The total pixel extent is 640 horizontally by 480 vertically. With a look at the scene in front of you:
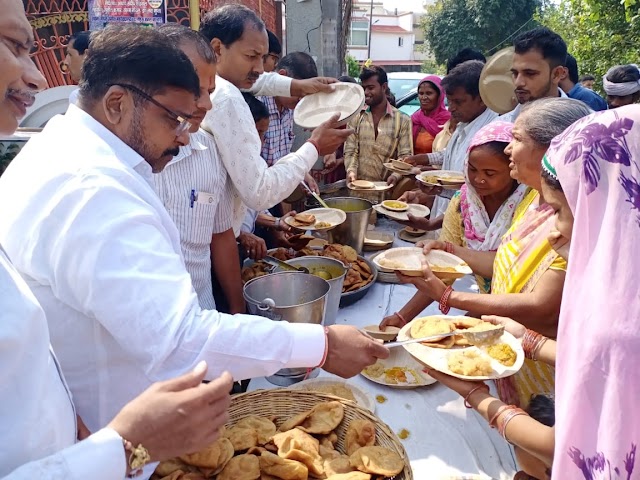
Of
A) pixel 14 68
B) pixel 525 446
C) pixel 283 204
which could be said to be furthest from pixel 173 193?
pixel 283 204

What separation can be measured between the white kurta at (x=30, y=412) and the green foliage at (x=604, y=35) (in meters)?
9.19

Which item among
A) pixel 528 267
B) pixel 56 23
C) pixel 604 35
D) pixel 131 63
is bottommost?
pixel 528 267

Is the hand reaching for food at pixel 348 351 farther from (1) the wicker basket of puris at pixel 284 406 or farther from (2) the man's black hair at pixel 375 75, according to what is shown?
(2) the man's black hair at pixel 375 75

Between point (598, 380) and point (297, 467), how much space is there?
2.71 ft

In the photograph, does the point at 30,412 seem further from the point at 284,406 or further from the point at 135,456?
the point at 284,406

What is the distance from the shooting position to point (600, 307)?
3.68 ft

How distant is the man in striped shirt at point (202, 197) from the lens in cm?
192

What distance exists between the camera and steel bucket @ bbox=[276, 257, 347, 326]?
2.17 m

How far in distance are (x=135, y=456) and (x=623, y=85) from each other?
6412 millimetres

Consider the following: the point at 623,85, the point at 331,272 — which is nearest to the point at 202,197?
the point at 331,272

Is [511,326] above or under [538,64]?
under

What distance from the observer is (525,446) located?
135 centimetres

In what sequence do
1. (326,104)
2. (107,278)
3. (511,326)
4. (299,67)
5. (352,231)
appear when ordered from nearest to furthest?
1. (107,278)
2. (511,326)
3. (352,231)
4. (326,104)
5. (299,67)

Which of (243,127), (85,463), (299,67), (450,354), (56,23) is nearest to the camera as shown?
(85,463)
